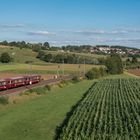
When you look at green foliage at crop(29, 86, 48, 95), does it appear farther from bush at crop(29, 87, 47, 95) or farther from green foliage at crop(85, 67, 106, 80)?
green foliage at crop(85, 67, 106, 80)

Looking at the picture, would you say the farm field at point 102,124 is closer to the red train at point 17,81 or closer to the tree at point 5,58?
the red train at point 17,81

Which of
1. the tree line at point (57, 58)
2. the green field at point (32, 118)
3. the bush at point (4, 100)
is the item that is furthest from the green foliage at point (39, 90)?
the tree line at point (57, 58)

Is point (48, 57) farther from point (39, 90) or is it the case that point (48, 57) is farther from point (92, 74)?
point (39, 90)

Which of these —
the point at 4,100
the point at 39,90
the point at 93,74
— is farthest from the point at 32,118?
the point at 93,74

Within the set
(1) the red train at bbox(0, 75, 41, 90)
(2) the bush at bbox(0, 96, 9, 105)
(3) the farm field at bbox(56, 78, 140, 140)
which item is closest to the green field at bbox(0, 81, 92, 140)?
(2) the bush at bbox(0, 96, 9, 105)

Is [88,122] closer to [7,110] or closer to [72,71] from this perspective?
[7,110]

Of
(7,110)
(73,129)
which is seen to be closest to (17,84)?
(7,110)
